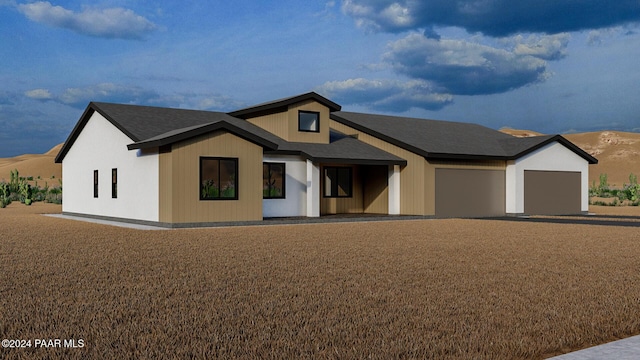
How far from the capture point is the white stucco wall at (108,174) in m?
20.5

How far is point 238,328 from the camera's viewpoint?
5.91m

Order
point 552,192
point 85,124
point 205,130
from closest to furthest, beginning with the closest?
1. point 205,130
2. point 85,124
3. point 552,192

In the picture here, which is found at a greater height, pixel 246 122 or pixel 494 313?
pixel 246 122

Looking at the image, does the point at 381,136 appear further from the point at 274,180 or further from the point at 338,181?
the point at 274,180

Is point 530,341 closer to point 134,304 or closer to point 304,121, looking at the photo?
point 134,304

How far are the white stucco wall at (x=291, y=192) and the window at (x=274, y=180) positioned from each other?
0.53 feet

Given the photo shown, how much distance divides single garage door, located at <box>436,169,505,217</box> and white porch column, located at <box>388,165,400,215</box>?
5.38ft

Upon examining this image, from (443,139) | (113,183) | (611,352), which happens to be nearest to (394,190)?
(443,139)

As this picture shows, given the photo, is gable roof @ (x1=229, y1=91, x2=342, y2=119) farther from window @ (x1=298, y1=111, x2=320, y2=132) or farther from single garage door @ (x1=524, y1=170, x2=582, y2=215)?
single garage door @ (x1=524, y1=170, x2=582, y2=215)

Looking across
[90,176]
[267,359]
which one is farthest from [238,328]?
[90,176]

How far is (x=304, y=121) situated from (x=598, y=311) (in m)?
20.1

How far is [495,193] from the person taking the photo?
27703mm

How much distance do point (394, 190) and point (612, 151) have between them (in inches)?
4254

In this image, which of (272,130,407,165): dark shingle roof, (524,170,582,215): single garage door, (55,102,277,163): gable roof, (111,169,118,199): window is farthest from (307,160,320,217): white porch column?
(524,170,582,215): single garage door
